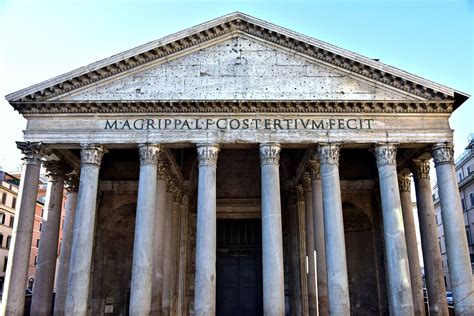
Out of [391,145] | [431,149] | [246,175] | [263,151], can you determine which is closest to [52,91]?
[263,151]

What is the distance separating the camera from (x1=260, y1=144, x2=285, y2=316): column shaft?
39.2ft

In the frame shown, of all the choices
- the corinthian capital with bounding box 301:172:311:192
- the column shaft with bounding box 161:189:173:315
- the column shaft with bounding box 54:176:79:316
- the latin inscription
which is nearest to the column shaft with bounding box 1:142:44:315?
the column shaft with bounding box 54:176:79:316

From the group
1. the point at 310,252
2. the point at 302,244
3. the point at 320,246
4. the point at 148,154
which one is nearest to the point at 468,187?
the point at 302,244

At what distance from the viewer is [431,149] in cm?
1373

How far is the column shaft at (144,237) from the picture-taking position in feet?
39.7

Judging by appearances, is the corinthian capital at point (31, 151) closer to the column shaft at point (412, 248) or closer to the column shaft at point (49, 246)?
the column shaft at point (49, 246)

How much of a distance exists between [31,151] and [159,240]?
491cm

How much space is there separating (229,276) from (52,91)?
10.4m

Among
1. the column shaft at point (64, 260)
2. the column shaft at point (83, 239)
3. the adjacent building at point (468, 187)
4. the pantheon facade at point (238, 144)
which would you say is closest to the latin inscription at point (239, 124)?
the pantheon facade at point (238, 144)

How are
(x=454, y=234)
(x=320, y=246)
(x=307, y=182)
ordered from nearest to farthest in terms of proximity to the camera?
(x=454, y=234)
(x=320, y=246)
(x=307, y=182)

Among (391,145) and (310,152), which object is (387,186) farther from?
(310,152)

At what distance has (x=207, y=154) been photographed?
13281mm

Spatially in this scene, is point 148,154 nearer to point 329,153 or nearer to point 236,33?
point 236,33

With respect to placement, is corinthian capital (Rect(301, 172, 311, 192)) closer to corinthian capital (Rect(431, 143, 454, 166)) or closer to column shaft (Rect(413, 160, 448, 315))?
column shaft (Rect(413, 160, 448, 315))
